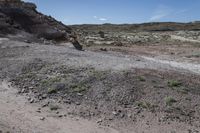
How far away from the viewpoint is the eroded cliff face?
27.2 m

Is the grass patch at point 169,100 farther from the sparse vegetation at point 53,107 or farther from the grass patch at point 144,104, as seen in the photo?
the sparse vegetation at point 53,107

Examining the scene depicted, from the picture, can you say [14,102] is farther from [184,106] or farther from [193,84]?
[193,84]

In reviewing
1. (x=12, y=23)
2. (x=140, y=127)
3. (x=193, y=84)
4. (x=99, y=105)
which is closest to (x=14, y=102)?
(x=99, y=105)

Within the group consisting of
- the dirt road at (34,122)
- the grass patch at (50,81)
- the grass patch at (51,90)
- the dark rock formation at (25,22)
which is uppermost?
the dark rock formation at (25,22)

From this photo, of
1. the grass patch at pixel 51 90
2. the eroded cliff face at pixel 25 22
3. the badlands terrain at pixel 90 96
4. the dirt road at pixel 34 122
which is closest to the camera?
the dirt road at pixel 34 122

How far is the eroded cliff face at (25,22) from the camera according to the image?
89.4 feet

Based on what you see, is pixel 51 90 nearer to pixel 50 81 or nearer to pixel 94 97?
pixel 50 81

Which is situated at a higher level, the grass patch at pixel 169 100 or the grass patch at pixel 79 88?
the grass patch at pixel 79 88

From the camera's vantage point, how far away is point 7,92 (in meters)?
13.0

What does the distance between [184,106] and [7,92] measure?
6.26 m

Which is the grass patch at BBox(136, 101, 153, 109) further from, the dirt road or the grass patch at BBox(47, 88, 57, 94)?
the grass patch at BBox(47, 88, 57, 94)

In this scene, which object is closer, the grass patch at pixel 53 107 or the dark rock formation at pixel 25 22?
the grass patch at pixel 53 107

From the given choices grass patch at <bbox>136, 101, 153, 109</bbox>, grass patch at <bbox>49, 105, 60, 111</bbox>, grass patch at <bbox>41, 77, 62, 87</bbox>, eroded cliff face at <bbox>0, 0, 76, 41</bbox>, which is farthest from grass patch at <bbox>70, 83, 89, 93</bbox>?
eroded cliff face at <bbox>0, 0, 76, 41</bbox>

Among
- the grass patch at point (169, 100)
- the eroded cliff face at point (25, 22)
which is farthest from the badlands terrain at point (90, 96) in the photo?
the eroded cliff face at point (25, 22)
